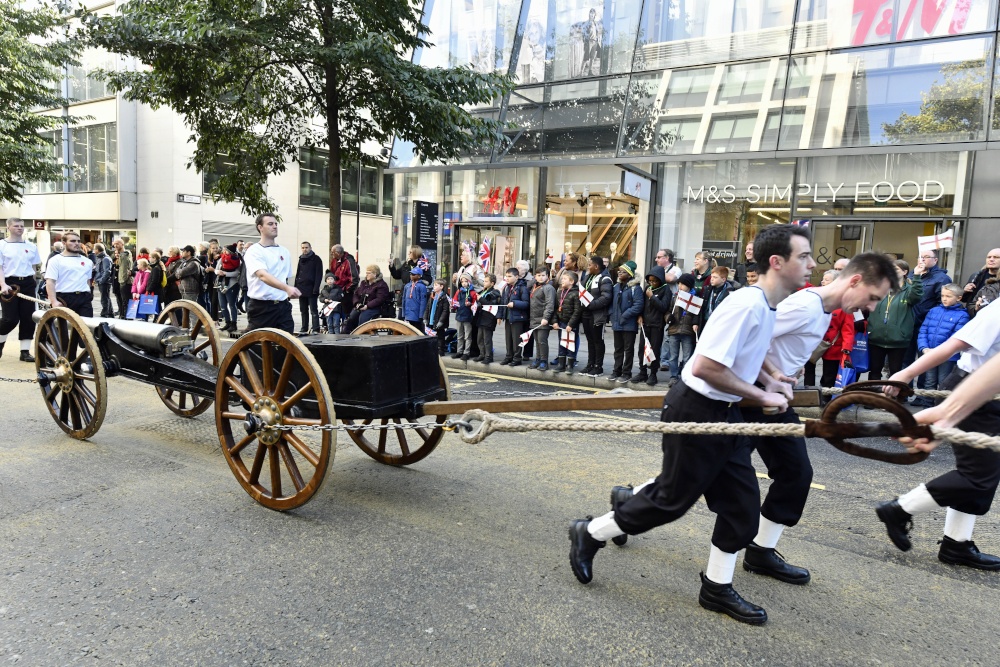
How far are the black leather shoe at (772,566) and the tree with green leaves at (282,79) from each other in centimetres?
966

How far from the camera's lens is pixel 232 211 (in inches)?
1112

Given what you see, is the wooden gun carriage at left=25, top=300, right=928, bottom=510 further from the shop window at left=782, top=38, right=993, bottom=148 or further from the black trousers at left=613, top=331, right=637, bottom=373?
the shop window at left=782, top=38, right=993, bottom=148

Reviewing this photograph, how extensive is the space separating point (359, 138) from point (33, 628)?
1179 cm

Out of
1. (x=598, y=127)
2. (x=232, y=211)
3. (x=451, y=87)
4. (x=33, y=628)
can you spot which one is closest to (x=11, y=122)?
(x=232, y=211)

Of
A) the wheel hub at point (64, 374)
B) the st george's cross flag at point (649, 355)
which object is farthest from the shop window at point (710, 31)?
the wheel hub at point (64, 374)

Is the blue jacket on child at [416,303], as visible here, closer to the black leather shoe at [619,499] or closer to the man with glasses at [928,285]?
the man with glasses at [928,285]

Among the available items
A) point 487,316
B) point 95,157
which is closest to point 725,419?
point 487,316

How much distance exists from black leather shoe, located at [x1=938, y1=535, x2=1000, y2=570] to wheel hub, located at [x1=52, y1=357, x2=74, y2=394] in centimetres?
615

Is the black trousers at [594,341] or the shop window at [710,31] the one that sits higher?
the shop window at [710,31]

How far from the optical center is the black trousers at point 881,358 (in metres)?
7.93

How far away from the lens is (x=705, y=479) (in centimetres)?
290

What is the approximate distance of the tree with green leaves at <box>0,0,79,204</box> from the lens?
18.2 meters

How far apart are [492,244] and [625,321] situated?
853 cm

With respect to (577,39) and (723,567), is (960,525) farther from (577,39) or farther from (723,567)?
(577,39)
